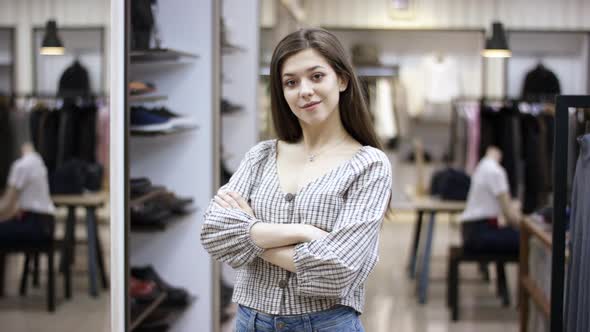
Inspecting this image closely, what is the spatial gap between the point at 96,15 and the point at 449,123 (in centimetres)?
475

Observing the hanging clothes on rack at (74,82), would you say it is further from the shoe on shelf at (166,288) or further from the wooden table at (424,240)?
the wooden table at (424,240)

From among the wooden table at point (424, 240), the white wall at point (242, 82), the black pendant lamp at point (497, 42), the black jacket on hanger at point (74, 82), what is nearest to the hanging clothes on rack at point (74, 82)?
the black jacket on hanger at point (74, 82)

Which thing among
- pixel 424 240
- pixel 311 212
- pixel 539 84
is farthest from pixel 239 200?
pixel 539 84

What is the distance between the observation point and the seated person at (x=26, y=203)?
218cm

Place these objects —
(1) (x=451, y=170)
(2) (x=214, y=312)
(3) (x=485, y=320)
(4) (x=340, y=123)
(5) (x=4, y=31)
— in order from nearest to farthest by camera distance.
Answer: (4) (x=340, y=123), (5) (x=4, y=31), (2) (x=214, y=312), (3) (x=485, y=320), (1) (x=451, y=170)

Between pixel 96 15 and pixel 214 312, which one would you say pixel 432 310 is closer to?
pixel 214 312

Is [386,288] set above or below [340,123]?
below

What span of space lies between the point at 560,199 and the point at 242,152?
2605 millimetres

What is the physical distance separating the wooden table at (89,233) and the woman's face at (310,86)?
913 mm

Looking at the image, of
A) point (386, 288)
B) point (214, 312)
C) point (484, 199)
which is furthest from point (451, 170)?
point (214, 312)

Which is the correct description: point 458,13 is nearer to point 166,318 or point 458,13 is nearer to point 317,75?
point 166,318

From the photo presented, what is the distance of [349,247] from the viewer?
1725mm

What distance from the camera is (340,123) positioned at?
6.25 feet

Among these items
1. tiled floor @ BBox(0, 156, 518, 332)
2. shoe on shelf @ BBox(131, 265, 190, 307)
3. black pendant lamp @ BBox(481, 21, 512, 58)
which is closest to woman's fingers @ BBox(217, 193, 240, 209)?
shoe on shelf @ BBox(131, 265, 190, 307)
